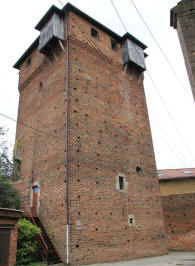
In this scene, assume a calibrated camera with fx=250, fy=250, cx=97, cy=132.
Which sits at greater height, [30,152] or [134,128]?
[134,128]

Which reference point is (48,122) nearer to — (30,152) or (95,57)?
Result: (30,152)

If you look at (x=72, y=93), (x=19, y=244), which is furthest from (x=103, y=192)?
(x=72, y=93)

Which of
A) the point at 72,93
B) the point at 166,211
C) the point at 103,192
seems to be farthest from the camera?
the point at 166,211

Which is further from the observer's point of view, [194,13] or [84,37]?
[84,37]

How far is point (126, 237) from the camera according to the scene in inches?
464

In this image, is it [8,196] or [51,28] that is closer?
[8,196]

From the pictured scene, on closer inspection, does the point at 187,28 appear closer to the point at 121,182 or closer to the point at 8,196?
the point at 121,182

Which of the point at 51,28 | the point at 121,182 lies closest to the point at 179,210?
the point at 121,182

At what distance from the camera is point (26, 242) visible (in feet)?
30.9

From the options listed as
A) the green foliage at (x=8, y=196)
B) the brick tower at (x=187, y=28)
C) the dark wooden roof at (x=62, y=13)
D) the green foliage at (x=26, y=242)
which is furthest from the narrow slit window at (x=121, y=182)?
the dark wooden roof at (x=62, y=13)

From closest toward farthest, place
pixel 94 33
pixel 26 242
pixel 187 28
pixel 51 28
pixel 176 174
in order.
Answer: pixel 187 28 < pixel 26 242 < pixel 51 28 < pixel 94 33 < pixel 176 174

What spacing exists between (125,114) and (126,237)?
272 inches

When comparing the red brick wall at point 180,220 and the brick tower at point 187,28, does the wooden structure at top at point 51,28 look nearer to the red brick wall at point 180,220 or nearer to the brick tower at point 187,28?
the brick tower at point 187,28

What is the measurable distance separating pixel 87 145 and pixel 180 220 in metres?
9.52
